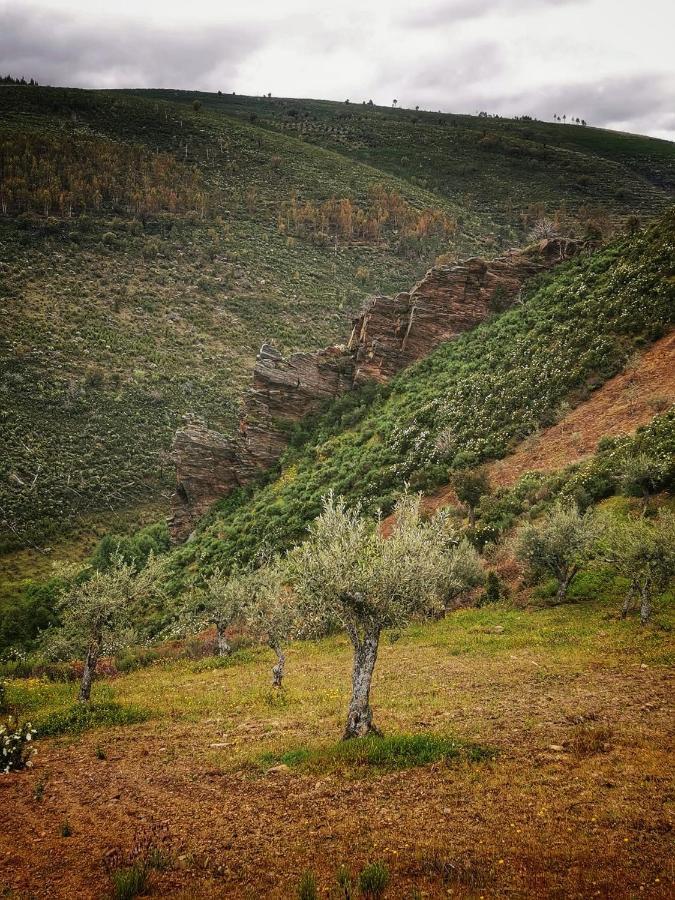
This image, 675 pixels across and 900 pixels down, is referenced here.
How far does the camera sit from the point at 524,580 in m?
26.3

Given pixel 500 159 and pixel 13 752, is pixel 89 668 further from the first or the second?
pixel 500 159

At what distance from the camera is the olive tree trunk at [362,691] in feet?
37.7

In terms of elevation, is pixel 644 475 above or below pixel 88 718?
above

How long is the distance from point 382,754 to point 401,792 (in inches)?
54.4

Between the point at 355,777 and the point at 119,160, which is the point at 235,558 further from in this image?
the point at 119,160

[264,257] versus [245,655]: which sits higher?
[264,257]

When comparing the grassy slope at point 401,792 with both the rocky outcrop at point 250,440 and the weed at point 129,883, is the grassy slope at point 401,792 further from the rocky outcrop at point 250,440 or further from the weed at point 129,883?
the rocky outcrop at point 250,440

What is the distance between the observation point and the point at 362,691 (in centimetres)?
1147

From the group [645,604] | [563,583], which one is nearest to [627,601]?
[645,604]

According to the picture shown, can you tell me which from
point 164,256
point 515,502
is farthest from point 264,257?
point 515,502

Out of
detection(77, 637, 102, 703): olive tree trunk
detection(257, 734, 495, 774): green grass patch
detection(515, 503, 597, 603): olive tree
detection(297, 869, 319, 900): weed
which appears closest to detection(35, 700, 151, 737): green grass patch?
detection(77, 637, 102, 703): olive tree trunk

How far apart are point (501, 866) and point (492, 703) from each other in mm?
6672

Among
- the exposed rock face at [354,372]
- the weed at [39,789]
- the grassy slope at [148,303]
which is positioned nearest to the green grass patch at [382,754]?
the weed at [39,789]

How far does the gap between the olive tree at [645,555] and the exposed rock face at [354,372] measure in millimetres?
34597
